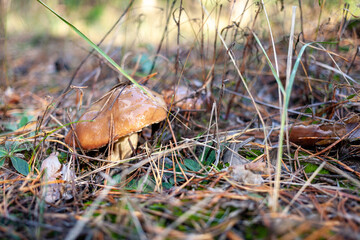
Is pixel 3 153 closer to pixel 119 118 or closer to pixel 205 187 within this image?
pixel 119 118

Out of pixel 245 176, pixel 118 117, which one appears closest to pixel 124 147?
pixel 118 117

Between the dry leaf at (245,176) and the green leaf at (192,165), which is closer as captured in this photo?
the dry leaf at (245,176)

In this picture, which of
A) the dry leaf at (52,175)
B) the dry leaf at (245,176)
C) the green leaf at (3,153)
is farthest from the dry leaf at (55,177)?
the dry leaf at (245,176)

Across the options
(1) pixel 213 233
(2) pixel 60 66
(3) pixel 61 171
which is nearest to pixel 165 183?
(1) pixel 213 233

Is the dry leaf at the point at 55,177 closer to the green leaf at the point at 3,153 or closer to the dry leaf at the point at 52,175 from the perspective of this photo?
the dry leaf at the point at 52,175

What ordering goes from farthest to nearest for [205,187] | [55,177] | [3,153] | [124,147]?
[124,147] → [3,153] → [55,177] → [205,187]

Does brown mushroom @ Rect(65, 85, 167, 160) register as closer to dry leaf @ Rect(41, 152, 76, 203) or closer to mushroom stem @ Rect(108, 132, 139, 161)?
dry leaf @ Rect(41, 152, 76, 203)

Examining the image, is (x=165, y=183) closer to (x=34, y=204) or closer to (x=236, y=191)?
(x=236, y=191)
